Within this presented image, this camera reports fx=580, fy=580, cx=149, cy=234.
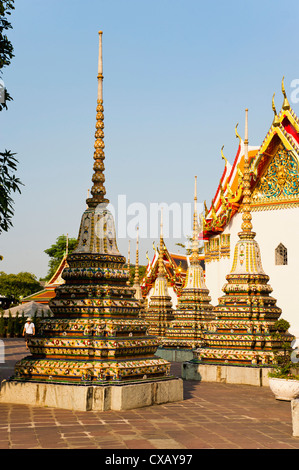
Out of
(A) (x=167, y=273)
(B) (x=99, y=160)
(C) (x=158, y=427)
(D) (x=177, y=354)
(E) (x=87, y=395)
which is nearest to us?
(C) (x=158, y=427)

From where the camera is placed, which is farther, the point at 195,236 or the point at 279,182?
the point at 279,182

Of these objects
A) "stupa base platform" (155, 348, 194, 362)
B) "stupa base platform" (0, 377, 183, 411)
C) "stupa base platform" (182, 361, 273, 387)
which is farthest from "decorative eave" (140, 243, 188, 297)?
A: "stupa base platform" (0, 377, 183, 411)

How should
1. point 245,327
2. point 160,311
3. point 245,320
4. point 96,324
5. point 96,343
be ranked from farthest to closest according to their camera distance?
point 160,311
point 245,320
point 245,327
point 96,324
point 96,343

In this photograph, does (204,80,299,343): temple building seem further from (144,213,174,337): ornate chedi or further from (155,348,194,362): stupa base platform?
(155,348,194,362): stupa base platform

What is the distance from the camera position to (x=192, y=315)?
2050cm

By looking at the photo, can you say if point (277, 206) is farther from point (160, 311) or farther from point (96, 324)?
point (96, 324)

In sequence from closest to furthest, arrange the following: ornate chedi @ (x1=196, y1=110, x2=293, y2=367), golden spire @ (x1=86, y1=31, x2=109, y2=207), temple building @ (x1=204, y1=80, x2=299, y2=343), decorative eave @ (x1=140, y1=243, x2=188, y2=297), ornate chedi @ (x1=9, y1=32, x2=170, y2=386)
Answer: ornate chedi @ (x1=9, y1=32, x2=170, y2=386) < golden spire @ (x1=86, y1=31, x2=109, y2=207) < ornate chedi @ (x1=196, y1=110, x2=293, y2=367) < temple building @ (x1=204, y1=80, x2=299, y2=343) < decorative eave @ (x1=140, y1=243, x2=188, y2=297)

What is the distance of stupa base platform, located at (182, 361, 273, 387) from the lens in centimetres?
1340

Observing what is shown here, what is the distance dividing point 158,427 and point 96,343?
6.94ft

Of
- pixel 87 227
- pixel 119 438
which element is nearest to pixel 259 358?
pixel 87 227

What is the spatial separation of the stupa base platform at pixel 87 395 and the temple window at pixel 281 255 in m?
13.2

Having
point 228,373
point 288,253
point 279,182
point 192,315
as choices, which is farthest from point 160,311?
point 228,373
